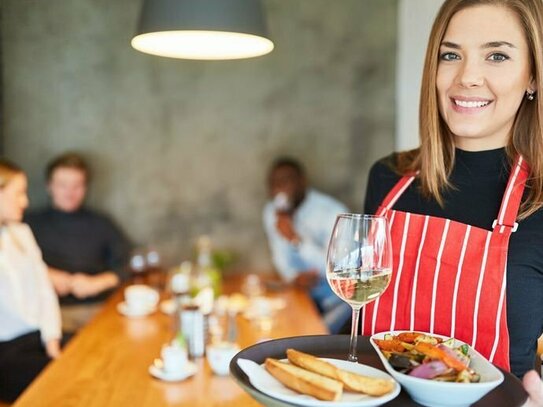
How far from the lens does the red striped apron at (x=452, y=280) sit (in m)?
1.36

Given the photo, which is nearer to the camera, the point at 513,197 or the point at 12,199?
the point at 513,197

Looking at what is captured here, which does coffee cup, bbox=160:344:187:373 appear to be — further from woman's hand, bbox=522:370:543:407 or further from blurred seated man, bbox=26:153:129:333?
blurred seated man, bbox=26:153:129:333

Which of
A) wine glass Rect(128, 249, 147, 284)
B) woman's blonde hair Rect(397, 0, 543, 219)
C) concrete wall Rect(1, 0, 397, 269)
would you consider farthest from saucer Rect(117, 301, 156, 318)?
woman's blonde hair Rect(397, 0, 543, 219)

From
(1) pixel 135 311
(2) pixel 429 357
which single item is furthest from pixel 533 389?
(1) pixel 135 311

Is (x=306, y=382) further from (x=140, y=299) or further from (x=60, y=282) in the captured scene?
(x=60, y=282)

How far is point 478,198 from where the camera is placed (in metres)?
1.47

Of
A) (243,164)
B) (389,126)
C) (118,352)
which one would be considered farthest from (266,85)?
(118,352)

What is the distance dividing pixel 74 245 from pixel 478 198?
2.95 metres

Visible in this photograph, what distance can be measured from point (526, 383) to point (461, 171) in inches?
24.4

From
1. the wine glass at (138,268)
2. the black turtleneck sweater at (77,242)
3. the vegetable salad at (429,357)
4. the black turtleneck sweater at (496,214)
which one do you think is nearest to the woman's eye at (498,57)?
the black turtleneck sweater at (496,214)

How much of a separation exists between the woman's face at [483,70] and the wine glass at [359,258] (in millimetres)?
443

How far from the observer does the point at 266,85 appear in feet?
13.9

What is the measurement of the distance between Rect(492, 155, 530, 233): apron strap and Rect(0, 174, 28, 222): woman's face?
7.83 feet

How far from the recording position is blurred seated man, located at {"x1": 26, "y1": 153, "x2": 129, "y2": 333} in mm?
3709
